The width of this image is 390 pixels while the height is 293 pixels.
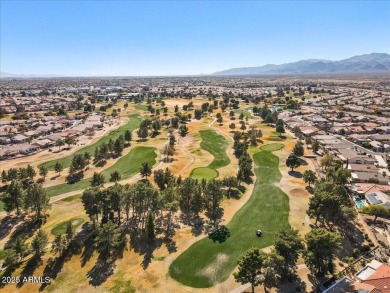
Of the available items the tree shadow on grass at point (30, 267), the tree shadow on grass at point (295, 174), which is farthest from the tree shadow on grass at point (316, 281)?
the tree shadow on grass at point (30, 267)

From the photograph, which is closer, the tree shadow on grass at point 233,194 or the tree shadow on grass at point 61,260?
the tree shadow on grass at point 61,260

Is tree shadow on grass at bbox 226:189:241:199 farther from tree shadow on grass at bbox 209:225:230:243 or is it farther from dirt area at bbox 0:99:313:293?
tree shadow on grass at bbox 209:225:230:243

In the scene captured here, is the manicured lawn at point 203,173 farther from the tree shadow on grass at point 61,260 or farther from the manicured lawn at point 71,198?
the tree shadow on grass at point 61,260

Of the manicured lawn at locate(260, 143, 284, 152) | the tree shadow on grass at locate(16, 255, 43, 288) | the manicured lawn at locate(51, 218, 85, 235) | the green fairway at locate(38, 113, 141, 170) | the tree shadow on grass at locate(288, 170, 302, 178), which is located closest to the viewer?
the tree shadow on grass at locate(16, 255, 43, 288)

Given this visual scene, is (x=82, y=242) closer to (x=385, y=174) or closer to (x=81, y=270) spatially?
(x=81, y=270)

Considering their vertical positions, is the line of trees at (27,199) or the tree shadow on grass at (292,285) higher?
the line of trees at (27,199)

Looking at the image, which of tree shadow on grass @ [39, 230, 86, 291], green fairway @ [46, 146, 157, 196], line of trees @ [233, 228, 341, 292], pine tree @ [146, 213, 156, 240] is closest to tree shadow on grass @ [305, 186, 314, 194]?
line of trees @ [233, 228, 341, 292]

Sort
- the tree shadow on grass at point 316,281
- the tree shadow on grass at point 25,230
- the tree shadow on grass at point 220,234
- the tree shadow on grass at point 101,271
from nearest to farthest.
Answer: the tree shadow on grass at point 316,281 < the tree shadow on grass at point 101,271 < the tree shadow on grass at point 220,234 < the tree shadow on grass at point 25,230
